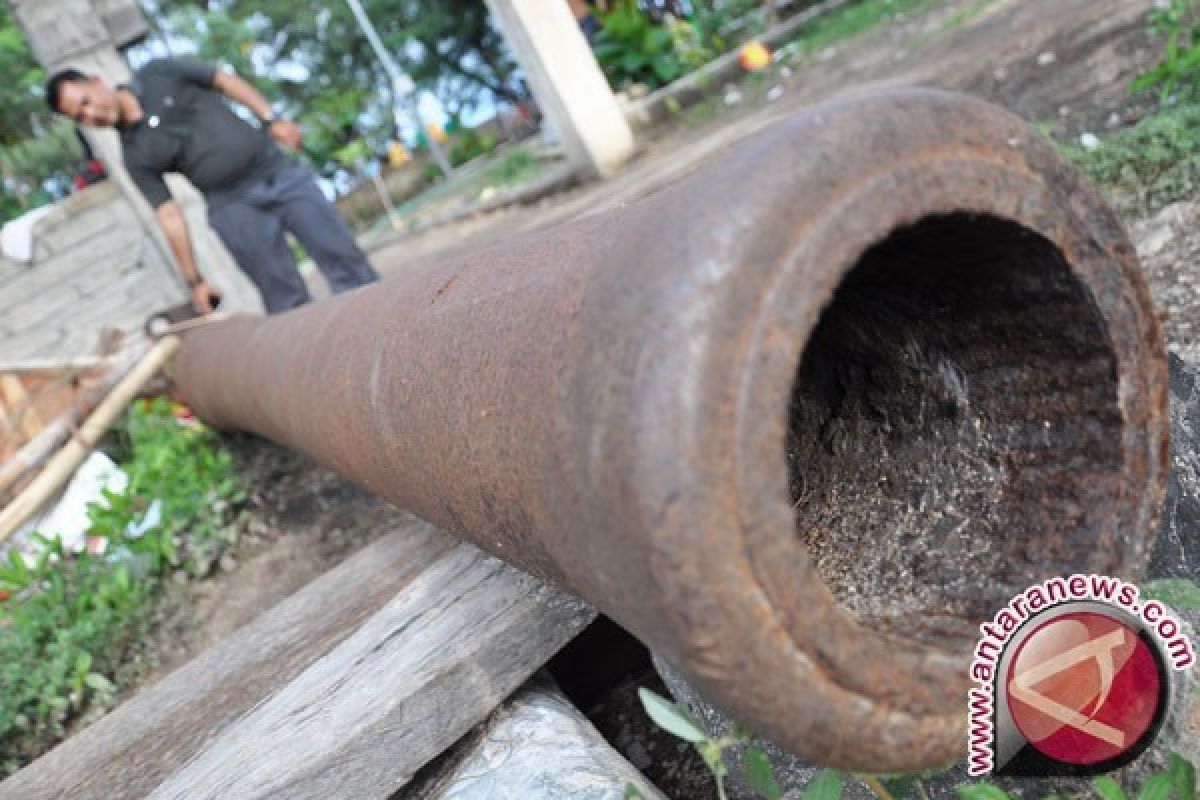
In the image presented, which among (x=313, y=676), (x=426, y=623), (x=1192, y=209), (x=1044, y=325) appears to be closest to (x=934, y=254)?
(x=1044, y=325)

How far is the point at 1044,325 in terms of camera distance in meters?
0.93

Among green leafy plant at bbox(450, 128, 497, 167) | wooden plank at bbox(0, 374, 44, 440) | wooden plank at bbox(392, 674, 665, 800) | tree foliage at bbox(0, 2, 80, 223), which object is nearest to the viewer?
wooden plank at bbox(392, 674, 665, 800)

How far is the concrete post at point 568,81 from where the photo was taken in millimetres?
6605

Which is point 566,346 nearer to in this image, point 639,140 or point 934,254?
point 934,254

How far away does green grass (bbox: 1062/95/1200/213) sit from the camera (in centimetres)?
244

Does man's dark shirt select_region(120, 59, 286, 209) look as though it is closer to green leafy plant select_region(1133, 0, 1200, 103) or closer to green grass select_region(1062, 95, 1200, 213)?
green grass select_region(1062, 95, 1200, 213)

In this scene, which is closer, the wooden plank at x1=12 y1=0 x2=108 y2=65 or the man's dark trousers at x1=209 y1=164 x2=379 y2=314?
the man's dark trousers at x1=209 y1=164 x2=379 y2=314

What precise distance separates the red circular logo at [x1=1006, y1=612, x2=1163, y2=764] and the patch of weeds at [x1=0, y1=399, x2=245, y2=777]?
2.74 metres

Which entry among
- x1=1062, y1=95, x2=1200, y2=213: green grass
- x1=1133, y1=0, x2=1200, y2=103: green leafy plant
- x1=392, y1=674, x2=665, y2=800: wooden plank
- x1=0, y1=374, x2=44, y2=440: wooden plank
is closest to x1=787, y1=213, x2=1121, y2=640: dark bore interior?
x1=392, y1=674, x2=665, y2=800: wooden plank

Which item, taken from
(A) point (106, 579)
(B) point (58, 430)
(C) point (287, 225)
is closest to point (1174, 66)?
(C) point (287, 225)

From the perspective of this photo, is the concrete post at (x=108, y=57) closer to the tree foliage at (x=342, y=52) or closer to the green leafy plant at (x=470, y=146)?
the green leafy plant at (x=470, y=146)

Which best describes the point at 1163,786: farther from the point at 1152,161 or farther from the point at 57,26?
the point at 57,26

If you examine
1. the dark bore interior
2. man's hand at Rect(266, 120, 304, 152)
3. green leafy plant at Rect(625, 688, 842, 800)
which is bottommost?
green leafy plant at Rect(625, 688, 842, 800)

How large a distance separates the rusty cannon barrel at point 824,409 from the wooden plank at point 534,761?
1.15 feet
